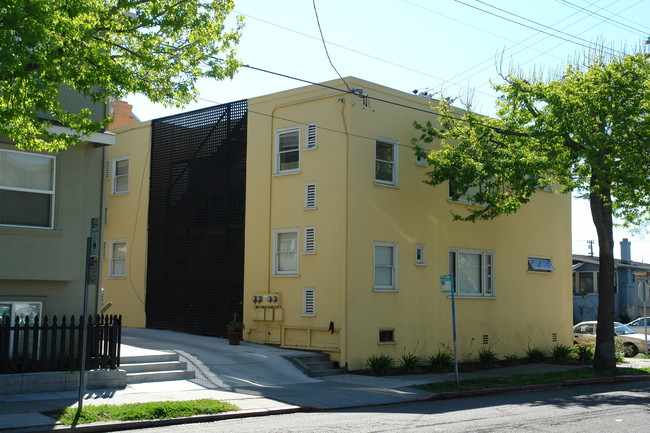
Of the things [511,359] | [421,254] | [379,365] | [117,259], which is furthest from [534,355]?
[117,259]

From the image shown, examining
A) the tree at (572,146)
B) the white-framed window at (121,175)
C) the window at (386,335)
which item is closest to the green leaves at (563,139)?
the tree at (572,146)

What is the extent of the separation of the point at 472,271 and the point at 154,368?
1148 cm

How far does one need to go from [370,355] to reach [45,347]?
8.74m

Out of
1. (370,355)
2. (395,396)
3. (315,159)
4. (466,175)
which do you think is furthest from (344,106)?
(395,396)

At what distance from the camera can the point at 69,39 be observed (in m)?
11.4

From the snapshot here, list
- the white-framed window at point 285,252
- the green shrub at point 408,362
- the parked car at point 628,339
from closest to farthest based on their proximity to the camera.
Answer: the green shrub at point 408,362
the white-framed window at point 285,252
the parked car at point 628,339

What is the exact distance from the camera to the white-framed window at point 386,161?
2115cm

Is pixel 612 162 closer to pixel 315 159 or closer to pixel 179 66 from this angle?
pixel 315 159

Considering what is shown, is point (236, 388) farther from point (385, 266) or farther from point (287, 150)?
point (287, 150)

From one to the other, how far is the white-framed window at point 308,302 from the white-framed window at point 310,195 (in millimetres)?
2320

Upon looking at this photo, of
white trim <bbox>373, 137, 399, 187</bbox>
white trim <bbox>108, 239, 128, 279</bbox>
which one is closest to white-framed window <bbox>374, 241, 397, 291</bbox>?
white trim <bbox>373, 137, 399, 187</bbox>

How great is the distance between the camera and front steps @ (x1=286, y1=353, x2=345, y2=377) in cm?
1858

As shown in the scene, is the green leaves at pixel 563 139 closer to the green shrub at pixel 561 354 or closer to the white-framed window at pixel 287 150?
the white-framed window at pixel 287 150

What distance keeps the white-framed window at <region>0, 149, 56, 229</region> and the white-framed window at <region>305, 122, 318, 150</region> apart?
24.6 feet
